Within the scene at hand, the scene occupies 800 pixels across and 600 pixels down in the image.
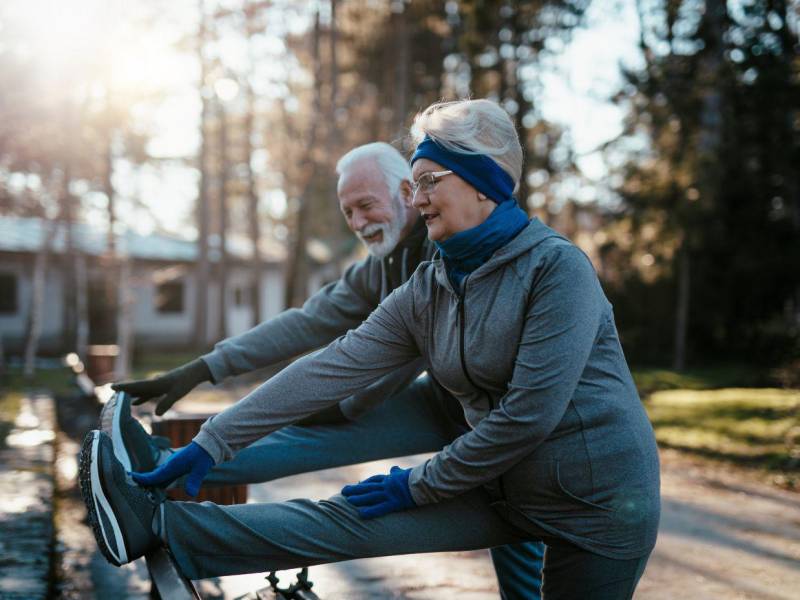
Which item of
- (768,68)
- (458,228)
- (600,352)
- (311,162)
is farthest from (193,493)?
(311,162)

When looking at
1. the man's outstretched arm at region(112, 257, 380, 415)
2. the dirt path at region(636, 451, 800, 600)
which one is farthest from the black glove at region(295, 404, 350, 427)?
the dirt path at region(636, 451, 800, 600)

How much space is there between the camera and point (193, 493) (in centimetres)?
229

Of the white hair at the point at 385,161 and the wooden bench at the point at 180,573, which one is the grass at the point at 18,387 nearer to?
the wooden bench at the point at 180,573

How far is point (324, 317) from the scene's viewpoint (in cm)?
364

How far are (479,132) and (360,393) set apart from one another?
122 centimetres

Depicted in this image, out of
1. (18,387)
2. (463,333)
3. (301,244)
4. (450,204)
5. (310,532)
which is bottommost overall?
(18,387)

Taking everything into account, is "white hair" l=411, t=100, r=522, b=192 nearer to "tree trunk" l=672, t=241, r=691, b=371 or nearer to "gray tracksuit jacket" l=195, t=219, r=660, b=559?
"gray tracksuit jacket" l=195, t=219, r=660, b=559

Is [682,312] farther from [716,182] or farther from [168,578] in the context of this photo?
[168,578]

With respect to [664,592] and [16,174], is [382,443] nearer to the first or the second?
[664,592]

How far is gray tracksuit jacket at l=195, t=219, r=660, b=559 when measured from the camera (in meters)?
2.06

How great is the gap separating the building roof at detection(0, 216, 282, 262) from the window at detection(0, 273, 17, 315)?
1.16 m

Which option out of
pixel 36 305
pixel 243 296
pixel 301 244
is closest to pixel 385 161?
pixel 301 244

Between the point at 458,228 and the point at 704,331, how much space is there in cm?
2470

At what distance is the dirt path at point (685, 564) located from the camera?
4.46 meters
